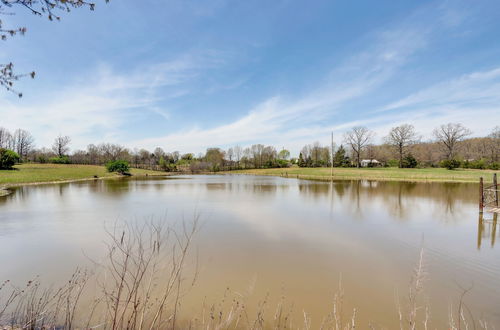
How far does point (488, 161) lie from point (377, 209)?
180 feet

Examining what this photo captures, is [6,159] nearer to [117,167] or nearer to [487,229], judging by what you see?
[117,167]

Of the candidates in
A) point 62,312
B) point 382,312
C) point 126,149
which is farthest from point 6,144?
point 382,312

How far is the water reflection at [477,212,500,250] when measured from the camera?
622 cm

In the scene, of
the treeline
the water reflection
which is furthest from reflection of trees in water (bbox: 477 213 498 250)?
the treeline

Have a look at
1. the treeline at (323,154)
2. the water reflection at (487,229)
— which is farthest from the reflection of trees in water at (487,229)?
the treeline at (323,154)

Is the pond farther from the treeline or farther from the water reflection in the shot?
the treeline

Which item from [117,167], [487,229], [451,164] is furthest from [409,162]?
[117,167]

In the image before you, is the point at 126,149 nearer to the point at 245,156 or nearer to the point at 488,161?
the point at 245,156

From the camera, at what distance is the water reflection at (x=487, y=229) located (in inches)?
245

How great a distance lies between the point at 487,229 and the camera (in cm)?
712

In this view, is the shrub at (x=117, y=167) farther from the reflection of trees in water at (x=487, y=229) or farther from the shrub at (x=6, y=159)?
the reflection of trees in water at (x=487, y=229)

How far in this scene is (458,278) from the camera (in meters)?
4.15

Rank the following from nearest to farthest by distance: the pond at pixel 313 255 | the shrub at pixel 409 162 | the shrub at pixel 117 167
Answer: the pond at pixel 313 255, the shrub at pixel 117 167, the shrub at pixel 409 162

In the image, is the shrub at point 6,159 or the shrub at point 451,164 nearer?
the shrub at point 6,159
